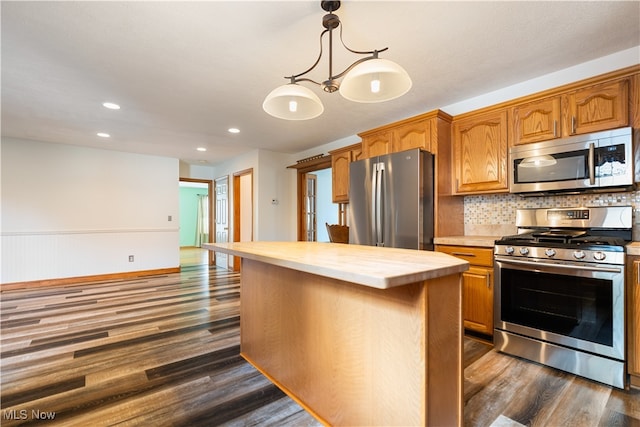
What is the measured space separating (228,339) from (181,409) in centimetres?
94

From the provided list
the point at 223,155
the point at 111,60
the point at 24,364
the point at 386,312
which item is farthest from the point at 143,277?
the point at 386,312

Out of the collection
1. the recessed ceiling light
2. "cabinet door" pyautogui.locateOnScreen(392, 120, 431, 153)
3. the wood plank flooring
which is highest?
the recessed ceiling light

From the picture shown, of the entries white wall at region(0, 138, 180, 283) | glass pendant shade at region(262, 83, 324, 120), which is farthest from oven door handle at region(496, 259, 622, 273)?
white wall at region(0, 138, 180, 283)

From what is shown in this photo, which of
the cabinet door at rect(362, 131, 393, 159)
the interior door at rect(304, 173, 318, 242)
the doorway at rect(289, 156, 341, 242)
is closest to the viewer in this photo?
the cabinet door at rect(362, 131, 393, 159)

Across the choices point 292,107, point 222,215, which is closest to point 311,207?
point 222,215

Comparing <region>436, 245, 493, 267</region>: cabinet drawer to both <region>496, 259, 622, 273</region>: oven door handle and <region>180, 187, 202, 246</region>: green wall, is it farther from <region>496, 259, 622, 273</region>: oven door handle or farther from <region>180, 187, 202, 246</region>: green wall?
<region>180, 187, 202, 246</region>: green wall

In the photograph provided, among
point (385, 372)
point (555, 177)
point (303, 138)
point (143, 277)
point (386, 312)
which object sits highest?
point (303, 138)

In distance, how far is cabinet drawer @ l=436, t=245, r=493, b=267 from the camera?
2.44 m

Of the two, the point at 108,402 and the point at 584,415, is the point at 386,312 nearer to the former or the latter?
the point at 584,415

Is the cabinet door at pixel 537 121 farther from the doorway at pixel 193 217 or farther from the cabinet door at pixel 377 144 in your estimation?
the doorway at pixel 193 217

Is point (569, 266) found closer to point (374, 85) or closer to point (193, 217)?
point (374, 85)

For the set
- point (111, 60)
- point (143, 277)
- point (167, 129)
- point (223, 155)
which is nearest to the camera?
point (111, 60)

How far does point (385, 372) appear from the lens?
126cm

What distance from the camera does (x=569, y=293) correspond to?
2.04 m
